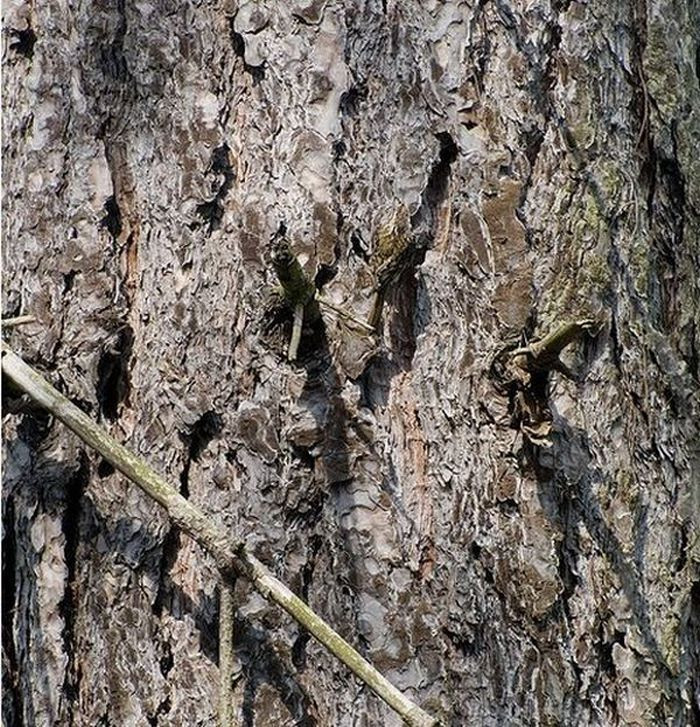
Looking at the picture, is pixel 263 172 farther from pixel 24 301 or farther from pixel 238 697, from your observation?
pixel 238 697

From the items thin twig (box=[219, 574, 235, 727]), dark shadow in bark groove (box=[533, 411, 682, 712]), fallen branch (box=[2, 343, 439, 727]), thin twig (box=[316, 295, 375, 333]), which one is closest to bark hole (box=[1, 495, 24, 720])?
fallen branch (box=[2, 343, 439, 727])

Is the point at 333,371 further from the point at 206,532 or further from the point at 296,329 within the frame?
the point at 206,532

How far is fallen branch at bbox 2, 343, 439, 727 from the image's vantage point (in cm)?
101

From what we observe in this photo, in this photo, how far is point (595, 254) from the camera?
1.13 m

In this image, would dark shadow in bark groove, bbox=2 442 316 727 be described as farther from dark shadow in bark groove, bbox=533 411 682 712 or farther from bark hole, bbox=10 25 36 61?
bark hole, bbox=10 25 36 61

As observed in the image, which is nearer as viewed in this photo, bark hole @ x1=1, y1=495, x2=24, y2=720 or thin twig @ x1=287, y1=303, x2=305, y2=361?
thin twig @ x1=287, y1=303, x2=305, y2=361

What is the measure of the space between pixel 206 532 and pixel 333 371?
0.61 feet

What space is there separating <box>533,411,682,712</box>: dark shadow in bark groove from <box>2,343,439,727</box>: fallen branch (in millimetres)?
208

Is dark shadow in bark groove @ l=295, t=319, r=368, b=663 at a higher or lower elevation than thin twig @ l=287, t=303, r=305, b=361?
lower

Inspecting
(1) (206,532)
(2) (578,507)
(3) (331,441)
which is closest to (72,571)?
(1) (206,532)

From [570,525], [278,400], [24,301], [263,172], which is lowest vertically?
[570,525]

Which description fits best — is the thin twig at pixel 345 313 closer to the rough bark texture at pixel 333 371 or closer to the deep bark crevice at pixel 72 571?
the rough bark texture at pixel 333 371

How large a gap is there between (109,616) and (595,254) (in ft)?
1.90

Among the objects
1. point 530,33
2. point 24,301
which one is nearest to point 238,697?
point 24,301
